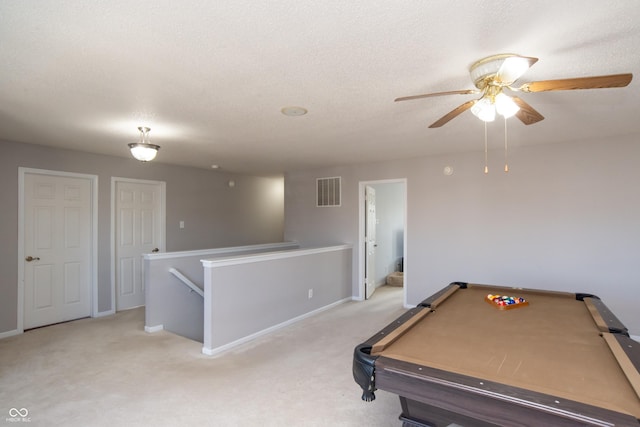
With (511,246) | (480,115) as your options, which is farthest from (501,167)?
(480,115)

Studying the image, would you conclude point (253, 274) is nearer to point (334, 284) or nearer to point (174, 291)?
point (174, 291)

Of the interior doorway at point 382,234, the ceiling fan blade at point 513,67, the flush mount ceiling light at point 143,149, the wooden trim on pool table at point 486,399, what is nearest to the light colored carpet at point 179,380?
the wooden trim on pool table at point 486,399

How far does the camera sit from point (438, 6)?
4.81ft

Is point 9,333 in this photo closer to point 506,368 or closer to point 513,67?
point 506,368

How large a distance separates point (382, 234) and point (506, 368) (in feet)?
17.8

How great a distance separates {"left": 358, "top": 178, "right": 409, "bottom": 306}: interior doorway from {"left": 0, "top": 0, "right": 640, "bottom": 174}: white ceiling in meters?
2.15

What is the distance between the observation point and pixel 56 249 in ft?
14.3

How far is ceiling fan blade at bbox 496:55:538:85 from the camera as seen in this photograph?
→ 5.27 ft

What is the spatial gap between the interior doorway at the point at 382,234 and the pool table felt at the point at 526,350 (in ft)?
9.31

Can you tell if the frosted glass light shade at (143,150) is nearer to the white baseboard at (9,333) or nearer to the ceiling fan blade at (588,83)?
the white baseboard at (9,333)

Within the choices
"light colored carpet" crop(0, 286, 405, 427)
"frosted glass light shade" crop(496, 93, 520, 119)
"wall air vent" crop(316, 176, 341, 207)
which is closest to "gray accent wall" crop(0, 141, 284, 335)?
"light colored carpet" crop(0, 286, 405, 427)

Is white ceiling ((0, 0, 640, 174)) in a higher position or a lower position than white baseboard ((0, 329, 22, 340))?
higher

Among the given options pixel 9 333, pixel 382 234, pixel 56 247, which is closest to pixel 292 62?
pixel 56 247

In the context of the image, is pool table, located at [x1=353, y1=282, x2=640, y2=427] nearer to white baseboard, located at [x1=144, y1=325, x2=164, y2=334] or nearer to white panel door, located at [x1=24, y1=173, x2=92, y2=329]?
white baseboard, located at [x1=144, y1=325, x2=164, y2=334]
